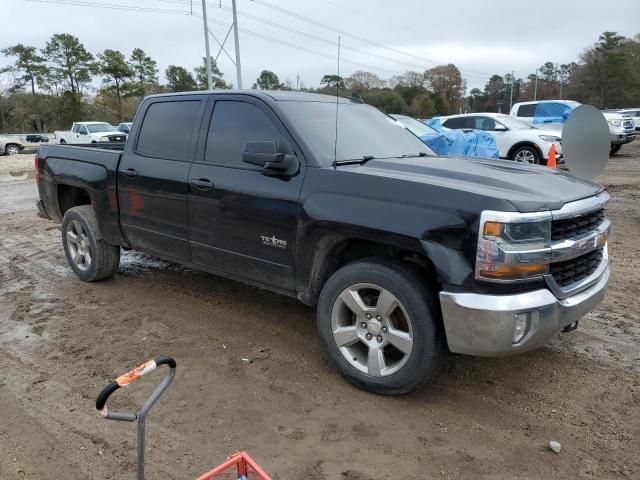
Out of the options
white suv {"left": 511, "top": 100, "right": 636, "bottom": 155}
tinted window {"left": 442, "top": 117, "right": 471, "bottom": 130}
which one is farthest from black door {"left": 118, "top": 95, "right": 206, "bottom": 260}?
white suv {"left": 511, "top": 100, "right": 636, "bottom": 155}

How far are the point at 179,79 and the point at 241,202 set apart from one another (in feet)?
214

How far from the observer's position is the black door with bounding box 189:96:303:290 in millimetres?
3648

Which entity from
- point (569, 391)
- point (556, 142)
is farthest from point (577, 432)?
point (556, 142)

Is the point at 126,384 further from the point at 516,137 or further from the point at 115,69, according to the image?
the point at 115,69

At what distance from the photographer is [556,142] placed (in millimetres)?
13812

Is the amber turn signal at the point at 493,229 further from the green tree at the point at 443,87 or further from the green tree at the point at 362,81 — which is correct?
the green tree at the point at 443,87

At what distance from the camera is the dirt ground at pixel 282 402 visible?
271cm

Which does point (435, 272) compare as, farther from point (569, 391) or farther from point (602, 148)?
point (602, 148)

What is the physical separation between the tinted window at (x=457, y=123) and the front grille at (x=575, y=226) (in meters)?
12.3

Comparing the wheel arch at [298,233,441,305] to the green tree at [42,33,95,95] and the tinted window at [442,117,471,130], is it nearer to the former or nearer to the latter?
the tinted window at [442,117,471,130]

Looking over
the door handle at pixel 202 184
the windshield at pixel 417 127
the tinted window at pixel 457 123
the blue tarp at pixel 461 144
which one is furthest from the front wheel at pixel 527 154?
the door handle at pixel 202 184

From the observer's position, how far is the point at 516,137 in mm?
14250

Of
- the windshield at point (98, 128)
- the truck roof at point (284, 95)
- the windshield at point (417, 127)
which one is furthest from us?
the windshield at point (98, 128)

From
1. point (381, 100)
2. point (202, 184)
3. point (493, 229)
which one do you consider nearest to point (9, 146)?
point (381, 100)
